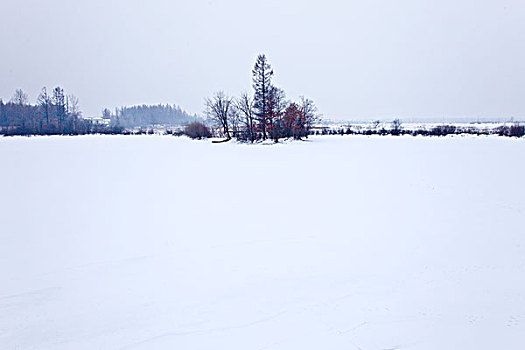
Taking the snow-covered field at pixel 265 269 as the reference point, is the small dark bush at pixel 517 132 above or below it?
above

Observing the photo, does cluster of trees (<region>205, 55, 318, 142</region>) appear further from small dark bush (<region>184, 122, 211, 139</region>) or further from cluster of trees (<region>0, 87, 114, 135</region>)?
cluster of trees (<region>0, 87, 114, 135</region>)

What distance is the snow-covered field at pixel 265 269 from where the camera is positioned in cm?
416

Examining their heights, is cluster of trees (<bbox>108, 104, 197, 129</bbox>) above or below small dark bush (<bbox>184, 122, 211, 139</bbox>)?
above

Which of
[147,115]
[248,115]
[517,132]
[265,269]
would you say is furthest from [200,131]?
[147,115]

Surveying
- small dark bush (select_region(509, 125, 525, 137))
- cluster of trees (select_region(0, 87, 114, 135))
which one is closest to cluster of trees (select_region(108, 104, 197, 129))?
cluster of trees (select_region(0, 87, 114, 135))

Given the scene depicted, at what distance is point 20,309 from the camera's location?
15.6 feet

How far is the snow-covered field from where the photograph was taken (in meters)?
4.16

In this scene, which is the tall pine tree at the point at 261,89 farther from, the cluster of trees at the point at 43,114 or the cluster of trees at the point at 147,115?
the cluster of trees at the point at 147,115

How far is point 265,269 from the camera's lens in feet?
19.5

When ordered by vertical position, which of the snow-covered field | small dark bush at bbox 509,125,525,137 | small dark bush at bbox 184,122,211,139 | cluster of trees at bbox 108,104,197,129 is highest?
cluster of trees at bbox 108,104,197,129

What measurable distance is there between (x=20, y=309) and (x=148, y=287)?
170 cm

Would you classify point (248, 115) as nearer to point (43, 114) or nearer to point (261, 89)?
point (261, 89)

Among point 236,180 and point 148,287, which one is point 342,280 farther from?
point 236,180

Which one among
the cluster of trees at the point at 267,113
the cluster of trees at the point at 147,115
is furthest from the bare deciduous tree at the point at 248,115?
the cluster of trees at the point at 147,115
